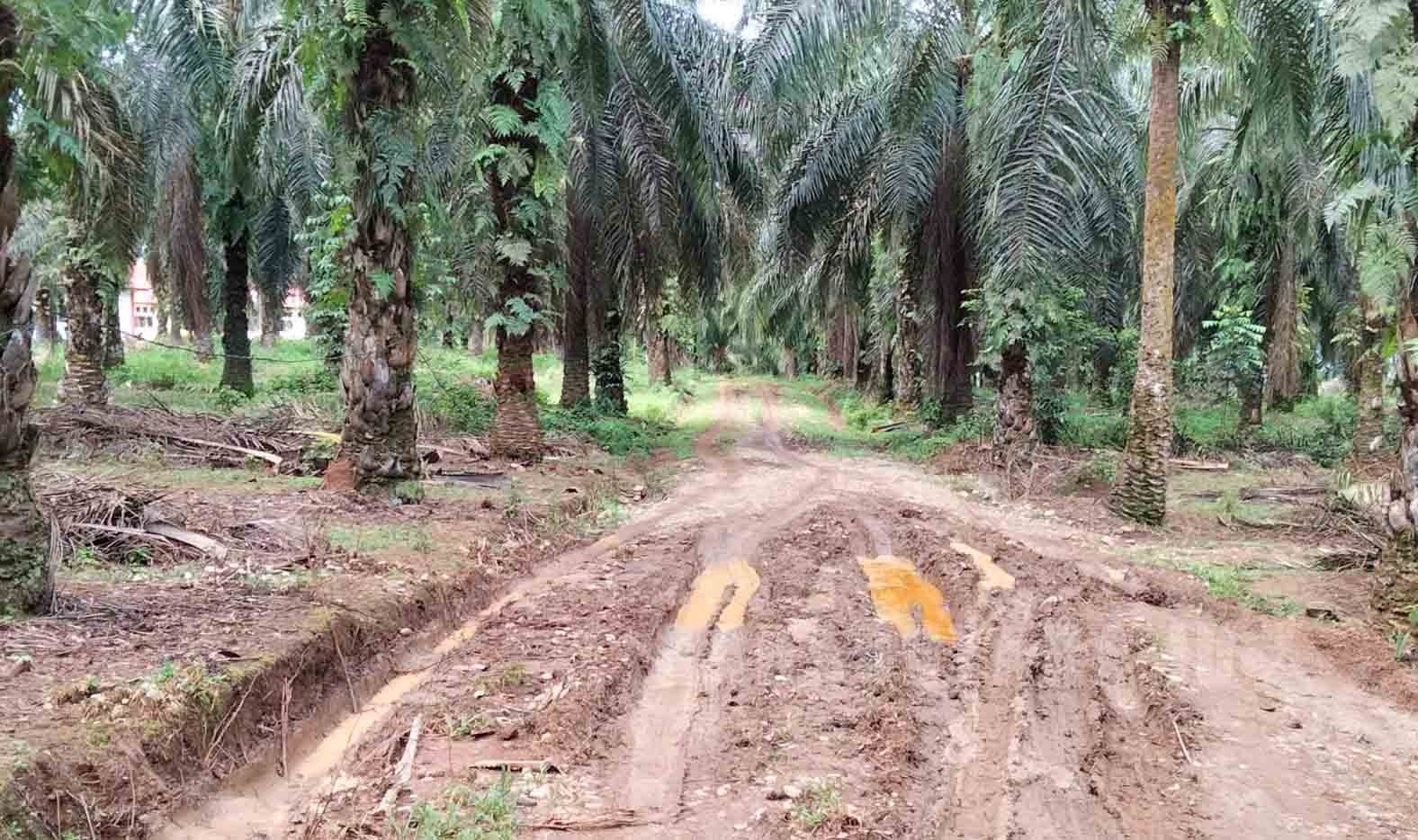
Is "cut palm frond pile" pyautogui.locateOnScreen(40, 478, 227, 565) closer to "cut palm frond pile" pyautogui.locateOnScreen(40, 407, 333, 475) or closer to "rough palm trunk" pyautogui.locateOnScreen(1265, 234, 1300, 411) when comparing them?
"cut palm frond pile" pyautogui.locateOnScreen(40, 407, 333, 475)

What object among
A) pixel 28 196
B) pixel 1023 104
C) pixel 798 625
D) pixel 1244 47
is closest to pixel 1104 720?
pixel 798 625

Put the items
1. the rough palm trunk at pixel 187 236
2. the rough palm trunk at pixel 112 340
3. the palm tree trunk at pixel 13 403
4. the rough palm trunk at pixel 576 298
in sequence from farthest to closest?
the rough palm trunk at pixel 112 340
the rough palm trunk at pixel 576 298
the rough palm trunk at pixel 187 236
the palm tree trunk at pixel 13 403

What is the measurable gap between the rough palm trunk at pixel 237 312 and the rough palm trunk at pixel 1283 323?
19658 millimetres

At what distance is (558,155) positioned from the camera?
12.1 m

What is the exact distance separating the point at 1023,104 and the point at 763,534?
6633 millimetres

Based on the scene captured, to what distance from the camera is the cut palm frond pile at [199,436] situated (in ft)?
33.9

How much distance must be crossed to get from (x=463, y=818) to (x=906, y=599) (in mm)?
4176

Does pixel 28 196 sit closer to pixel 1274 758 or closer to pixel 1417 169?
pixel 1274 758

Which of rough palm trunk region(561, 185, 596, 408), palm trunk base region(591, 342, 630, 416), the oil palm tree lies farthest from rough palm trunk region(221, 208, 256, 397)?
the oil palm tree

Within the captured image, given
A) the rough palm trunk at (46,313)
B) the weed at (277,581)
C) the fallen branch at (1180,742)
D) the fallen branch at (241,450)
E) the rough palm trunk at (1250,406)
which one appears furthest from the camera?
the rough palm trunk at (46,313)

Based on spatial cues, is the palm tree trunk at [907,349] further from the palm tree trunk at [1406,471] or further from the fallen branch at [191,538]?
the fallen branch at [191,538]

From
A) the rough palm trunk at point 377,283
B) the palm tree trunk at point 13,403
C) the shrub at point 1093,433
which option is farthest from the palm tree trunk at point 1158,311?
the palm tree trunk at point 13,403

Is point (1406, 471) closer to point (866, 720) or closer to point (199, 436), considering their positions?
point (866, 720)

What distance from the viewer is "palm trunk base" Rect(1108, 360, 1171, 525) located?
966 centimetres
